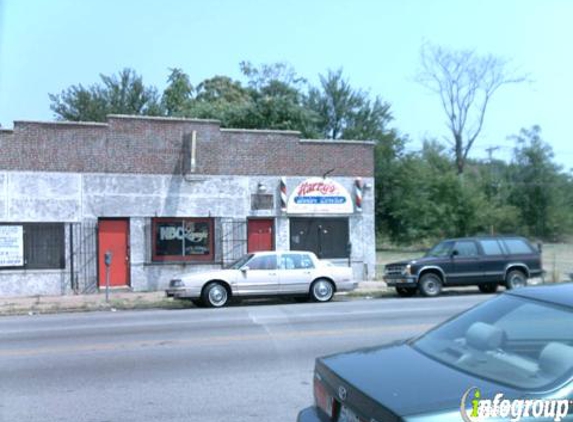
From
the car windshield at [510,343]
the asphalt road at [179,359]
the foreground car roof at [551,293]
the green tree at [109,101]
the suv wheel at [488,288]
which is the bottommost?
the suv wheel at [488,288]

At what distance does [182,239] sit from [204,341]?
11.2 meters

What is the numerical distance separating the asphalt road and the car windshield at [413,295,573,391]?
2487mm

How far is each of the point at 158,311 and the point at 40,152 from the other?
689cm

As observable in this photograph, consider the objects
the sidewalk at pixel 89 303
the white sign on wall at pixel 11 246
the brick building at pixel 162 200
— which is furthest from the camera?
the brick building at pixel 162 200

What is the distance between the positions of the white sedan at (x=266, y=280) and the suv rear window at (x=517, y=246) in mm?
5385

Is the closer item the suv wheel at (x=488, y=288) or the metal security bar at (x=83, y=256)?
the metal security bar at (x=83, y=256)

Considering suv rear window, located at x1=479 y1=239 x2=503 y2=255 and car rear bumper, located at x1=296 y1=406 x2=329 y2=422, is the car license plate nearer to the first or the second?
car rear bumper, located at x1=296 y1=406 x2=329 y2=422

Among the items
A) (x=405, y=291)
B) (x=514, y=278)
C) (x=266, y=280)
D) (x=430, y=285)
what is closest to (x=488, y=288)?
(x=514, y=278)

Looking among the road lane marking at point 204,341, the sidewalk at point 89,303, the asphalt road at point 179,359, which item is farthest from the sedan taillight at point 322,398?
the sidewalk at point 89,303

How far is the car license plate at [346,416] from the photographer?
12.8ft

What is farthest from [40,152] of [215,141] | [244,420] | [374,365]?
[374,365]

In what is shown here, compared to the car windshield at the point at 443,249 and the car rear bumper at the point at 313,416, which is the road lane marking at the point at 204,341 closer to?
the car rear bumper at the point at 313,416

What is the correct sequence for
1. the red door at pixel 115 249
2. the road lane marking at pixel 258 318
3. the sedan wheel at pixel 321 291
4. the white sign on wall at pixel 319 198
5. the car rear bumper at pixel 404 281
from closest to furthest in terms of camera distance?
the road lane marking at pixel 258 318 → the sedan wheel at pixel 321 291 → the car rear bumper at pixel 404 281 → the red door at pixel 115 249 → the white sign on wall at pixel 319 198

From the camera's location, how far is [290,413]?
6.66m
